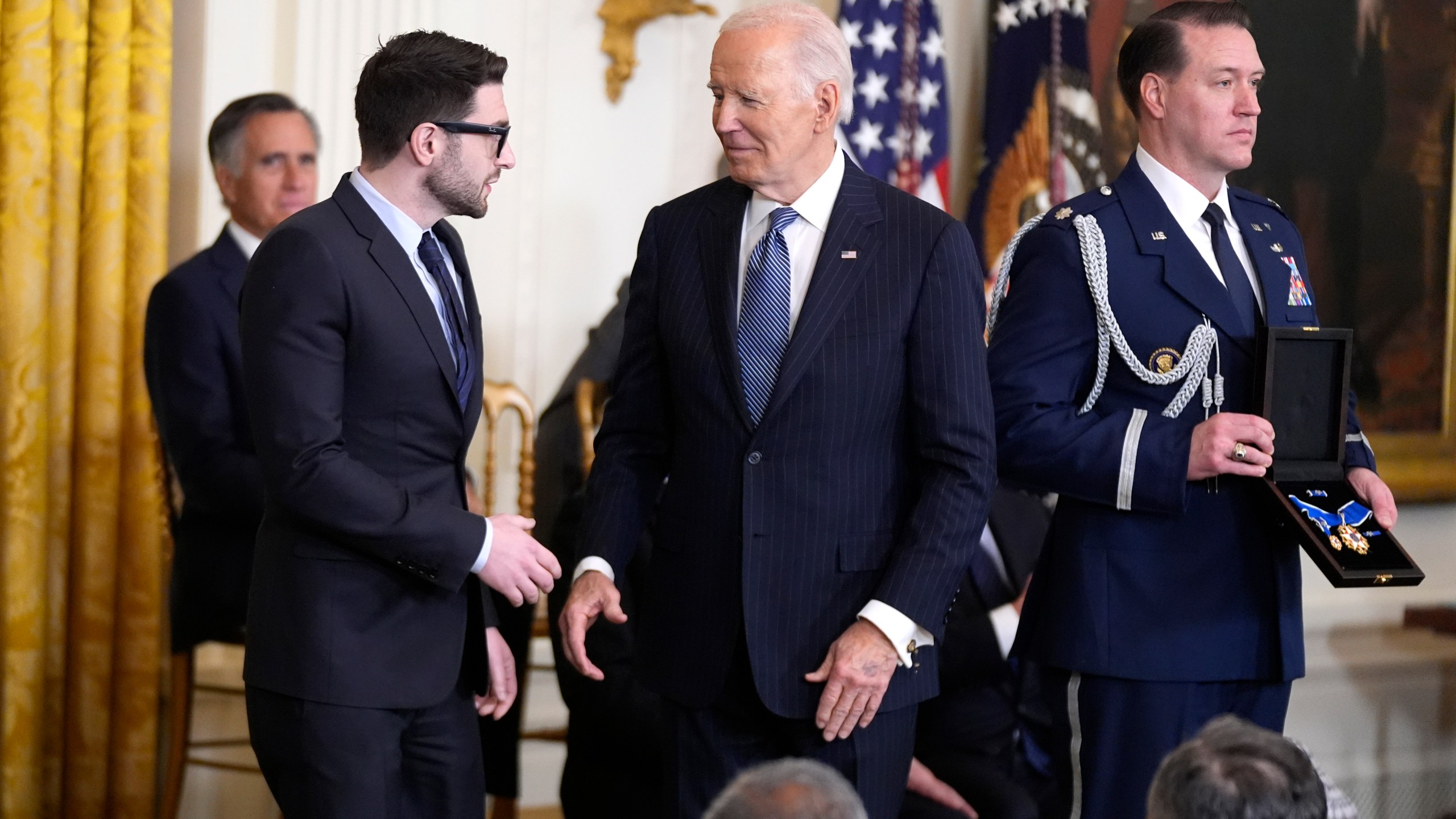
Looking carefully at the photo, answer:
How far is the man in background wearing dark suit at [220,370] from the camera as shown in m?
3.62

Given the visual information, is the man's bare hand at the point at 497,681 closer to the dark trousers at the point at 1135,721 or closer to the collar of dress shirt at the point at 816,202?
the collar of dress shirt at the point at 816,202

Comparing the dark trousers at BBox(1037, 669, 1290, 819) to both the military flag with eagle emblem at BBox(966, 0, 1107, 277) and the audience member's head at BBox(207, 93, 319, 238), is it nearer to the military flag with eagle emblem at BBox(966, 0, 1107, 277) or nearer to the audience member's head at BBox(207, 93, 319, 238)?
the audience member's head at BBox(207, 93, 319, 238)

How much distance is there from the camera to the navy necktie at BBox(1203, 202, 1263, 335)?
2.61m

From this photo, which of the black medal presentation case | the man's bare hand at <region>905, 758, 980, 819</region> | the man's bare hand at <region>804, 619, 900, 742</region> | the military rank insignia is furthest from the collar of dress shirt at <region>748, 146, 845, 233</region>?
the man's bare hand at <region>905, 758, 980, 819</region>

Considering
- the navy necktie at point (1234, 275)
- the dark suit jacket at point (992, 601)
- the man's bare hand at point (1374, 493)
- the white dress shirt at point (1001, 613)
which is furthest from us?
the white dress shirt at point (1001, 613)

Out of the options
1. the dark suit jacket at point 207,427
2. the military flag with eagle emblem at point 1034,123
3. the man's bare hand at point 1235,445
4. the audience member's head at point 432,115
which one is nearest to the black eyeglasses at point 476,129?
the audience member's head at point 432,115

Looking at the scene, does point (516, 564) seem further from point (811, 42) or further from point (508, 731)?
point (508, 731)

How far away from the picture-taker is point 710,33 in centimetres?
531

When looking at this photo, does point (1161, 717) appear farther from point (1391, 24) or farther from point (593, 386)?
point (1391, 24)

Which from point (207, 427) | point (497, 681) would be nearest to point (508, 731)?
point (207, 427)

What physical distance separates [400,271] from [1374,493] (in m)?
1.68

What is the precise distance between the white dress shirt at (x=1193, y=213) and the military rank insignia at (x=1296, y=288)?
7 centimetres

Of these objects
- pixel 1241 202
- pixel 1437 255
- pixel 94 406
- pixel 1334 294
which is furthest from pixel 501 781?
pixel 1437 255

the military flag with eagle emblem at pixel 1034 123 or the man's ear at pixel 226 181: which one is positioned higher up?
the military flag with eagle emblem at pixel 1034 123
